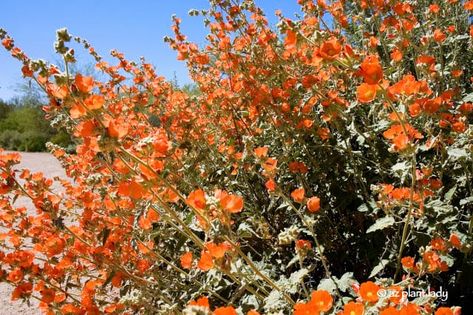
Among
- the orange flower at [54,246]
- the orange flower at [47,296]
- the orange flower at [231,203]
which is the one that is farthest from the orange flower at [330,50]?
the orange flower at [47,296]

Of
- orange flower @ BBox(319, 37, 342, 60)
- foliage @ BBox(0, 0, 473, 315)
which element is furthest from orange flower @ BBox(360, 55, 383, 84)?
orange flower @ BBox(319, 37, 342, 60)

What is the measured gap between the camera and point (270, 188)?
1.90 metres

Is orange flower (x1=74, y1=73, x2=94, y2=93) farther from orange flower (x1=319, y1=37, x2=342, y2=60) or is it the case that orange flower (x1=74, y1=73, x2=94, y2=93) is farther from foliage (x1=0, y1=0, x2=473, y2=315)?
orange flower (x1=319, y1=37, x2=342, y2=60)

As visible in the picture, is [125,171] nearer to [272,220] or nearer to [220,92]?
[272,220]

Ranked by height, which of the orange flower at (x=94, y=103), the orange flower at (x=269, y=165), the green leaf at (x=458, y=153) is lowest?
the orange flower at (x=94, y=103)

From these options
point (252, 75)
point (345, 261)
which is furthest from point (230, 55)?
point (345, 261)

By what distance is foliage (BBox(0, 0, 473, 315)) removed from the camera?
144cm

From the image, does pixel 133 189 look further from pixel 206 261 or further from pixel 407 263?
pixel 407 263

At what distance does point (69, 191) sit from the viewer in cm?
314

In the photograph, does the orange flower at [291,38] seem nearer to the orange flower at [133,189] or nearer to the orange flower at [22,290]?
the orange flower at [133,189]

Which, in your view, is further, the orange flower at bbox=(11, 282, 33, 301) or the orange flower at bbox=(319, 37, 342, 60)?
the orange flower at bbox=(11, 282, 33, 301)

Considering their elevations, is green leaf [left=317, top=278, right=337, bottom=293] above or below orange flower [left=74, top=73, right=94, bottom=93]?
below

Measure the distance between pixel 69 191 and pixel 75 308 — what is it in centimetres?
131

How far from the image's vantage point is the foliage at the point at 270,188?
144 cm
